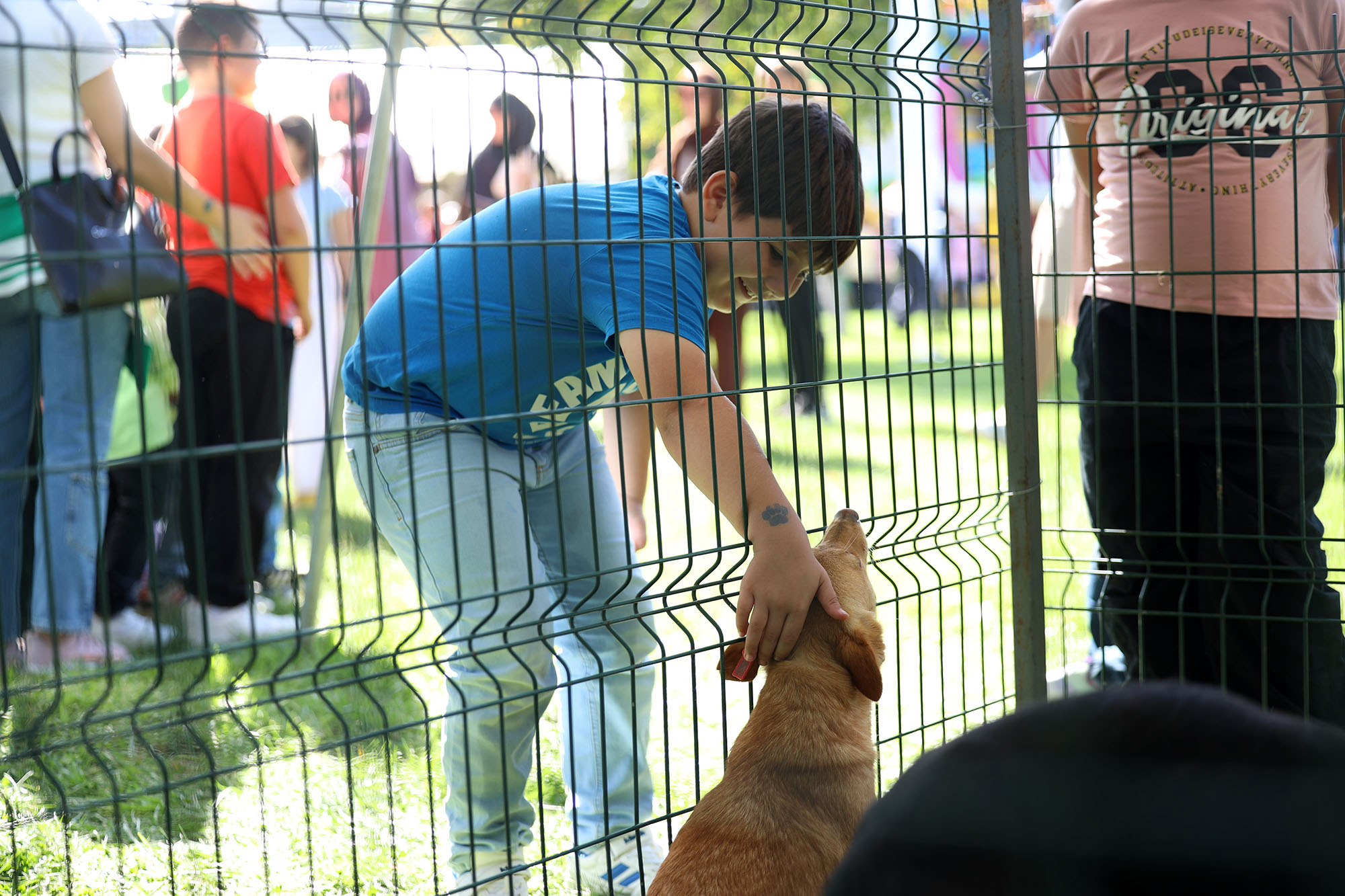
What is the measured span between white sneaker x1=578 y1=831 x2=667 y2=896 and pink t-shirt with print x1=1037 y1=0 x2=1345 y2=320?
180 cm

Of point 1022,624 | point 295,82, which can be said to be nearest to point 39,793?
point 295,82

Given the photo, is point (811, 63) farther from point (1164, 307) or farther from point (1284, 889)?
point (1284, 889)

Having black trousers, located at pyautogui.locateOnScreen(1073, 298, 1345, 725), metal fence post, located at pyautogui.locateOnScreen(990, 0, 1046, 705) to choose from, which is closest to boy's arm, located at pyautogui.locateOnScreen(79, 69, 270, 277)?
metal fence post, located at pyautogui.locateOnScreen(990, 0, 1046, 705)

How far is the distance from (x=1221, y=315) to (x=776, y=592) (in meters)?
1.65

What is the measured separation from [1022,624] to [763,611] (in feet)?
3.49

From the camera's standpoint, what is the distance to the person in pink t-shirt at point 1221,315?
2982mm

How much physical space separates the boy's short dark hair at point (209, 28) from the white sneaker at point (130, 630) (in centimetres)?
162

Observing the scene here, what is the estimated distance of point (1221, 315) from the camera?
307 cm

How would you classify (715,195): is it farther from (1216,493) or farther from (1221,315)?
(1216,493)

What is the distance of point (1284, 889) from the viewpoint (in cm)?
79

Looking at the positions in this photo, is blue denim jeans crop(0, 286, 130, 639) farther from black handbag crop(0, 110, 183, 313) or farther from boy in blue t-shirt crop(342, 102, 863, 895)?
boy in blue t-shirt crop(342, 102, 863, 895)

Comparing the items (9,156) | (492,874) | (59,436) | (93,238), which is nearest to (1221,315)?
(492,874)

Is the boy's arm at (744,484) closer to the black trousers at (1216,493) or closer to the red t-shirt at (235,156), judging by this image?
the black trousers at (1216,493)

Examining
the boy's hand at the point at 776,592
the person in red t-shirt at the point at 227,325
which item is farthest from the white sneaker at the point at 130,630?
the boy's hand at the point at 776,592
